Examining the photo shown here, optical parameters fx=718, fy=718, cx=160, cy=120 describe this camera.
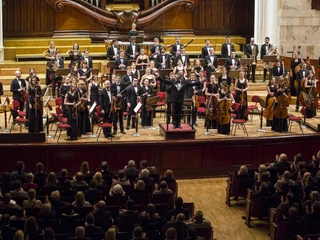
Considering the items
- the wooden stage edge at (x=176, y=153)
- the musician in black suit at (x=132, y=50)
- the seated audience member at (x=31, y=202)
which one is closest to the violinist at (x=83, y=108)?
the wooden stage edge at (x=176, y=153)

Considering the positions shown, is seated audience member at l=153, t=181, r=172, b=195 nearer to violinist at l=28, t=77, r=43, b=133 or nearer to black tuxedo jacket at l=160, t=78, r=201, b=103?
black tuxedo jacket at l=160, t=78, r=201, b=103

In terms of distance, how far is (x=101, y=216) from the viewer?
35.3 feet

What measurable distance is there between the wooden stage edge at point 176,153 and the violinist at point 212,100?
1.98 metres

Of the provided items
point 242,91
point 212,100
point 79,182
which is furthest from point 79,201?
point 242,91

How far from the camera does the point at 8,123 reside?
19.0 m

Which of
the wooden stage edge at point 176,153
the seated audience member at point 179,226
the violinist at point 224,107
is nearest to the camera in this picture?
the seated audience member at point 179,226

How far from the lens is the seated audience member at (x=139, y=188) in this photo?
12289 millimetres

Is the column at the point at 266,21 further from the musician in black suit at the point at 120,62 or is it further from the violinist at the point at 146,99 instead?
the violinist at the point at 146,99

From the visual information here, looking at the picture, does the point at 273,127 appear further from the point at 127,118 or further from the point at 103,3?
the point at 103,3

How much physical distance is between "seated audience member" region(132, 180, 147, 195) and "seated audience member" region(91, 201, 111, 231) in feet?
5.22

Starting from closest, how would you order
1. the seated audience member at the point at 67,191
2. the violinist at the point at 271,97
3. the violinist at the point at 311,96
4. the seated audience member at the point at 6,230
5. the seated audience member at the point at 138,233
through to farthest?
the seated audience member at the point at 138,233 → the seated audience member at the point at 6,230 → the seated audience member at the point at 67,191 → the violinist at the point at 271,97 → the violinist at the point at 311,96

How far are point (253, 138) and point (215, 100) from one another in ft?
6.73

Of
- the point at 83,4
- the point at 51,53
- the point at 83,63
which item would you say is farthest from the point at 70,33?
the point at 83,63

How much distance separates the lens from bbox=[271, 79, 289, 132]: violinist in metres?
18.1
